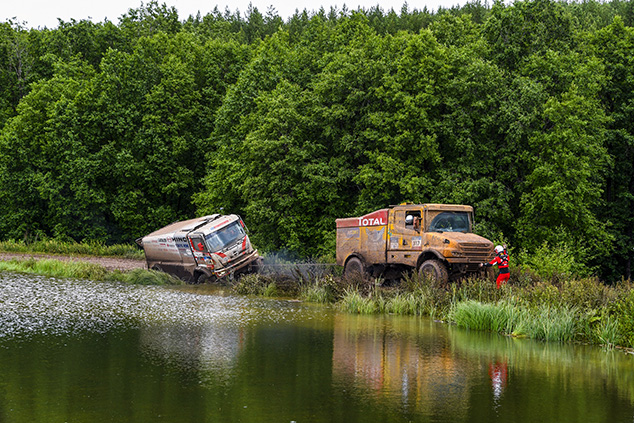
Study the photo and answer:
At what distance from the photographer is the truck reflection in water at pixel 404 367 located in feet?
29.2

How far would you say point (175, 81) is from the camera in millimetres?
58656

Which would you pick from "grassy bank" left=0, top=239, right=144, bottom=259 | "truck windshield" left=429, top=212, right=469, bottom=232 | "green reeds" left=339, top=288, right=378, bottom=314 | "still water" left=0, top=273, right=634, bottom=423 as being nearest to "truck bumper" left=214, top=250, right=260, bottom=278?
"truck windshield" left=429, top=212, right=469, bottom=232

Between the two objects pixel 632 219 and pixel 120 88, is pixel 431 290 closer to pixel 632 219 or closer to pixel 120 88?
pixel 632 219

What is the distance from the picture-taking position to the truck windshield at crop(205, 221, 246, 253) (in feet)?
92.7

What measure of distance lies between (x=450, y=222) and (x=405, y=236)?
1.60 metres

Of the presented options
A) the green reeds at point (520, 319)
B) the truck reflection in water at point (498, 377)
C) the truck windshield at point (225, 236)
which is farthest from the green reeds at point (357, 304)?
the truck windshield at point (225, 236)

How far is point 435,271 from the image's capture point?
72.4ft

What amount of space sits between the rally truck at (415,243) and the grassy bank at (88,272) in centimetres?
755

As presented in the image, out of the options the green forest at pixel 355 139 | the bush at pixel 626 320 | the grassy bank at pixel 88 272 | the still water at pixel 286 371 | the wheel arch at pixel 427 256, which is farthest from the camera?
the green forest at pixel 355 139

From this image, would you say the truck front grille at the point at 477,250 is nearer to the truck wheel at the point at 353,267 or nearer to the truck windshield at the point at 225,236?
the truck wheel at the point at 353,267

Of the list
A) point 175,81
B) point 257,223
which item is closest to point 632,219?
point 257,223

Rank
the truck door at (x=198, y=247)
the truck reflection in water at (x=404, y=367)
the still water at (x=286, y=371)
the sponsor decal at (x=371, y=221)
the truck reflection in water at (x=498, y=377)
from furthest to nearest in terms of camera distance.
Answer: the truck door at (x=198, y=247) → the sponsor decal at (x=371, y=221) → the truck reflection in water at (x=498, y=377) → the truck reflection in water at (x=404, y=367) → the still water at (x=286, y=371)

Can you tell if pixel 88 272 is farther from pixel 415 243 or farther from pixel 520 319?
pixel 520 319

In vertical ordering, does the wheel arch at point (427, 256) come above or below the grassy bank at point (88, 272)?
above
